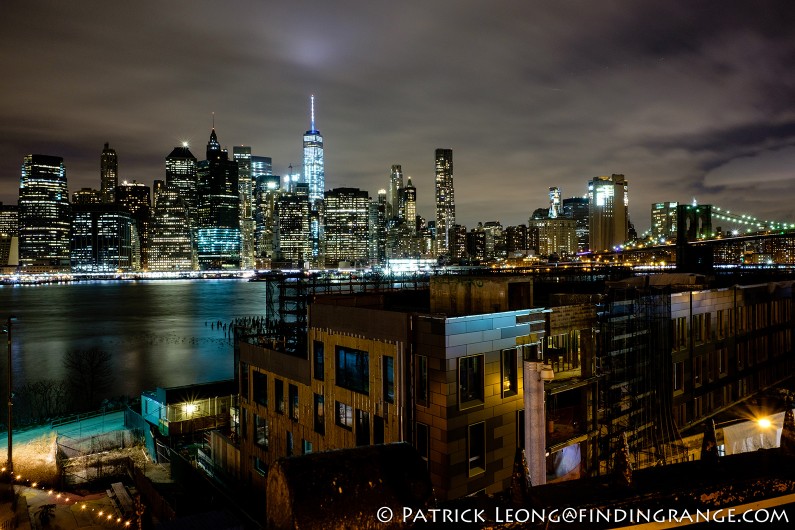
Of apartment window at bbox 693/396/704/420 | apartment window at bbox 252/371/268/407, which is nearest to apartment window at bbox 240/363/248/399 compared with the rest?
apartment window at bbox 252/371/268/407

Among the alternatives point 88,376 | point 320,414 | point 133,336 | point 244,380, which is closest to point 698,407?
point 320,414

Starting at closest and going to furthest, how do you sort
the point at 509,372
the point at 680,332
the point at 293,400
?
the point at 509,372
the point at 293,400
the point at 680,332

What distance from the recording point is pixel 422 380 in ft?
52.2

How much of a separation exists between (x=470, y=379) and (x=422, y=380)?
1447mm

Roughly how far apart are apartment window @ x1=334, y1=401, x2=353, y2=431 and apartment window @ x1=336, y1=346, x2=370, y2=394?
78 cm

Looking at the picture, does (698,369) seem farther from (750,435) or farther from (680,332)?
(750,435)

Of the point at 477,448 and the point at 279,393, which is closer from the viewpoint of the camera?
the point at 477,448

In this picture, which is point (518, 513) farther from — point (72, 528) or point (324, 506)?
point (72, 528)

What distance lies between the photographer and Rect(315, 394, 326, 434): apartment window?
20047 mm

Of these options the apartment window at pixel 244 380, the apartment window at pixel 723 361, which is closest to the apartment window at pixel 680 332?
the apartment window at pixel 723 361

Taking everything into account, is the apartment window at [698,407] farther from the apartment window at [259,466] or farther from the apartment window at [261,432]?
the apartment window at [259,466]

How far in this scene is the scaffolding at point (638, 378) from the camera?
19156 millimetres

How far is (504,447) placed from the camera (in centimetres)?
1647

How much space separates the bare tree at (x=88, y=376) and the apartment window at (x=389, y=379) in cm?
4921
